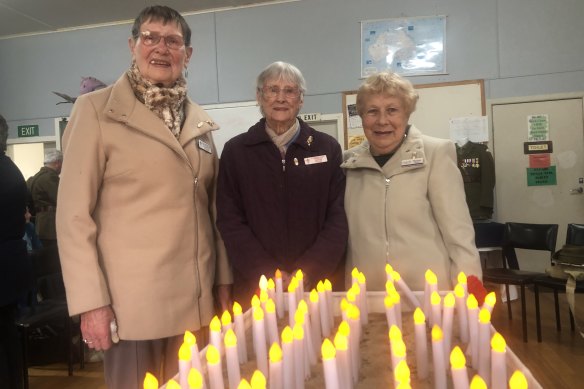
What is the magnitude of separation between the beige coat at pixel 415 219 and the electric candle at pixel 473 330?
2.33 ft

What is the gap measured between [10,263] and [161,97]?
1460mm

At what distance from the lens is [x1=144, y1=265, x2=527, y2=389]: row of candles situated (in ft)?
2.86

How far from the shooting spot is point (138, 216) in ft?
5.70

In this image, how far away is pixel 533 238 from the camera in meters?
4.72

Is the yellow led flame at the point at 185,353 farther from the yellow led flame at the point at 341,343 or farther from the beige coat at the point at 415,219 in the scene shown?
the beige coat at the point at 415,219

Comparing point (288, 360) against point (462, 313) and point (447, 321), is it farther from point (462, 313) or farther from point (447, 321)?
point (462, 313)

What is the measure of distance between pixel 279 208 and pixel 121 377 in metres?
0.95

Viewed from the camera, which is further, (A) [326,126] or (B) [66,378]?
(A) [326,126]

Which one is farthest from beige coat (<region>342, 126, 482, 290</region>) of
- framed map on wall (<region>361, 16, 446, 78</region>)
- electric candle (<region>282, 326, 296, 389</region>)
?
framed map on wall (<region>361, 16, 446, 78</region>)

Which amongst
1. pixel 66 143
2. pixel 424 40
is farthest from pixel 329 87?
pixel 66 143

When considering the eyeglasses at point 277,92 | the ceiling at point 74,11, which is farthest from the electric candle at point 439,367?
the ceiling at point 74,11

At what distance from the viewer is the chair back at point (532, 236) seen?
15.0 ft

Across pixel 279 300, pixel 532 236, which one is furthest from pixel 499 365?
pixel 532 236

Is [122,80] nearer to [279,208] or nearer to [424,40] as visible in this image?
[279,208]
